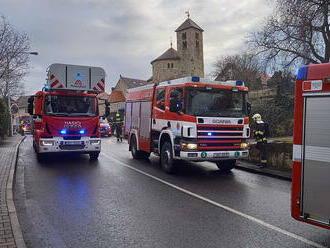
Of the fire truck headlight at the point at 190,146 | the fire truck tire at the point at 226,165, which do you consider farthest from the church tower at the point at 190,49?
the fire truck headlight at the point at 190,146

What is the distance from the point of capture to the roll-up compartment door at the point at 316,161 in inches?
154

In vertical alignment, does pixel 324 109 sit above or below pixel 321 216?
above

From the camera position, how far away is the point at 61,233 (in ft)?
15.1

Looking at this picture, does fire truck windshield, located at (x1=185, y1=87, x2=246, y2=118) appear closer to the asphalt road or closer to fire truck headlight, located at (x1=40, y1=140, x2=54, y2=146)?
the asphalt road

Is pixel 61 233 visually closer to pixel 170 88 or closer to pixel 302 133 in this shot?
pixel 302 133

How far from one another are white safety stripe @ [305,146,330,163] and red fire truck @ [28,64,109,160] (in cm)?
847

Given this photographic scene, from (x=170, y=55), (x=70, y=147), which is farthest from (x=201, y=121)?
(x=170, y=55)

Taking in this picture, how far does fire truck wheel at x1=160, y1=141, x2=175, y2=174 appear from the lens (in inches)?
358

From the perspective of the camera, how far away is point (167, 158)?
9.36 meters

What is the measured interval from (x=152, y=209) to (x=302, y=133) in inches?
118

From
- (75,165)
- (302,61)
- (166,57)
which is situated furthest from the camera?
(166,57)

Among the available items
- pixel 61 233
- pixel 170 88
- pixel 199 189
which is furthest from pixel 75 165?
pixel 61 233

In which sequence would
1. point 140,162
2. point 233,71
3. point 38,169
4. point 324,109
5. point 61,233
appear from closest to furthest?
point 324,109
point 61,233
point 38,169
point 140,162
point 233,71

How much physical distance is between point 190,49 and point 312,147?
247 ft
